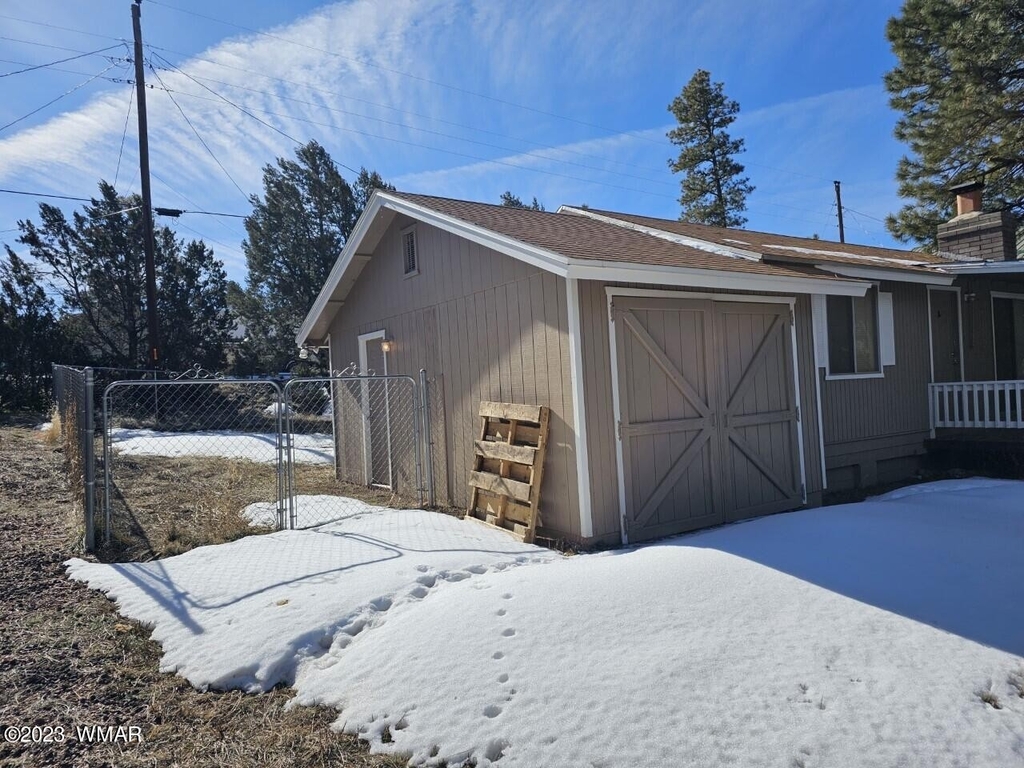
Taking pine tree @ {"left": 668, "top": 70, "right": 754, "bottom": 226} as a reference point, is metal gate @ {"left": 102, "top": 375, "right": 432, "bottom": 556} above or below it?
below

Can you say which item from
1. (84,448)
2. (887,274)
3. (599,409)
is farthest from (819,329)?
(84,448)

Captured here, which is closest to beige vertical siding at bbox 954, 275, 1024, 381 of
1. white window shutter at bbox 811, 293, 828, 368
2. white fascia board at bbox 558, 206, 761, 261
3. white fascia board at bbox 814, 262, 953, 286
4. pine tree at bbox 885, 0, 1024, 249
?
white fascia board at bbox 814, 262, 953, 286

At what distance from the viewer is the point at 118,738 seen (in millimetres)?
2992

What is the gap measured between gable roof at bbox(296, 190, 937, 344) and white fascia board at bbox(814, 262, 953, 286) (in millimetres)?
50

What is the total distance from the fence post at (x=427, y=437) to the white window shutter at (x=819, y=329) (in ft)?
14.9

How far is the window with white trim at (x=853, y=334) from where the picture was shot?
8500 mm

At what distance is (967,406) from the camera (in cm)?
951

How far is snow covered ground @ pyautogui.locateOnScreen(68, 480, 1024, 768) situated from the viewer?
2.68 m

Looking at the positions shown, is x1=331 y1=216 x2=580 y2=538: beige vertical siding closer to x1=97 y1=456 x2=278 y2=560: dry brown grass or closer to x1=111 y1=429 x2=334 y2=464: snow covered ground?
x1=97 y1=456 x2=278 y2=560: dry brown grass

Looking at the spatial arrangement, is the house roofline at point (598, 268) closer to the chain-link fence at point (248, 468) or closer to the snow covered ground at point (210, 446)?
the chain-link fence at point (248, 468)

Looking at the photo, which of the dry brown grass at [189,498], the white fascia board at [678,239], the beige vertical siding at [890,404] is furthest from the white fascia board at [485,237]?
the beige vertical siding at [890,404]

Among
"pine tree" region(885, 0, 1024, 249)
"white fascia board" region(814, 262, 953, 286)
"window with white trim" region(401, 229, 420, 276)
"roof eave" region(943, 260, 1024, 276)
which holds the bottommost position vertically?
"white fascia board" region(814, 262, 953, 286)

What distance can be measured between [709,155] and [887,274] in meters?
22.0

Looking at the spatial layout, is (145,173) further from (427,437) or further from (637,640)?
(637,640)
